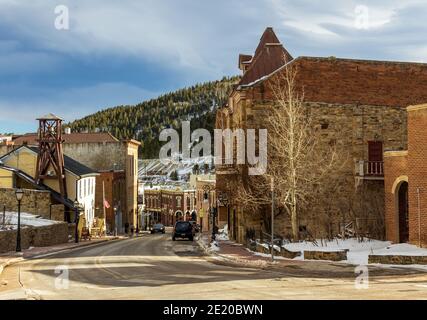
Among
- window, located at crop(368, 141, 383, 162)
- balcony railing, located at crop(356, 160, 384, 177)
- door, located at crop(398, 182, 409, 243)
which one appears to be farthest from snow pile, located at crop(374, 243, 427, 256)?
window, located at crop(368, 141, 383, 162)

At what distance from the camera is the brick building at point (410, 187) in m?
26.7

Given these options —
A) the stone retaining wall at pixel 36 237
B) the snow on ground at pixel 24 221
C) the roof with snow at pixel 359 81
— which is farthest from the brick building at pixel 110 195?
the roof with snow at pixel 359 81

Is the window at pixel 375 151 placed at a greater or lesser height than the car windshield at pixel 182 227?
greater

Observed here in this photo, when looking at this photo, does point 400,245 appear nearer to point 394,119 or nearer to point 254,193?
point 254,193

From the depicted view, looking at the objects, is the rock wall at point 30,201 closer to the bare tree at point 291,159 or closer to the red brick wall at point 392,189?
the bare tree at point 291,159

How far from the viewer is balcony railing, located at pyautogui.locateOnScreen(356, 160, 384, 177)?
120 feet

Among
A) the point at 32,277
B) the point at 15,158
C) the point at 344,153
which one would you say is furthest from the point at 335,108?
the point at 15,158

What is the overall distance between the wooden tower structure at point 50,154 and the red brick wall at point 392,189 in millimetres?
32415

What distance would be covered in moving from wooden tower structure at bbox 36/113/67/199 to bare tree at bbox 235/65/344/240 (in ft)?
70.7

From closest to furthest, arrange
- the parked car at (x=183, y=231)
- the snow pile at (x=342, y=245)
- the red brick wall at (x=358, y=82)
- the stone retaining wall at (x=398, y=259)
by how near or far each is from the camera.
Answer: the stone retaining wall at (x=398, y=259)
the snow pile at (x=342, y=245)
the red brick wall at (x=358, y=82)
the parked car at (x=183, y=231)

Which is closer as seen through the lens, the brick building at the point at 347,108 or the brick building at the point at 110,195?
the brick building at the point at 347,108

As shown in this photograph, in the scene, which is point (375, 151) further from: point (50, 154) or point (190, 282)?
point (50, 154)

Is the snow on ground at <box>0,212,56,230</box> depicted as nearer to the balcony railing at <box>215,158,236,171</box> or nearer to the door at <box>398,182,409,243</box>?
the balcony railing at <box>215,158,236,171</box>
